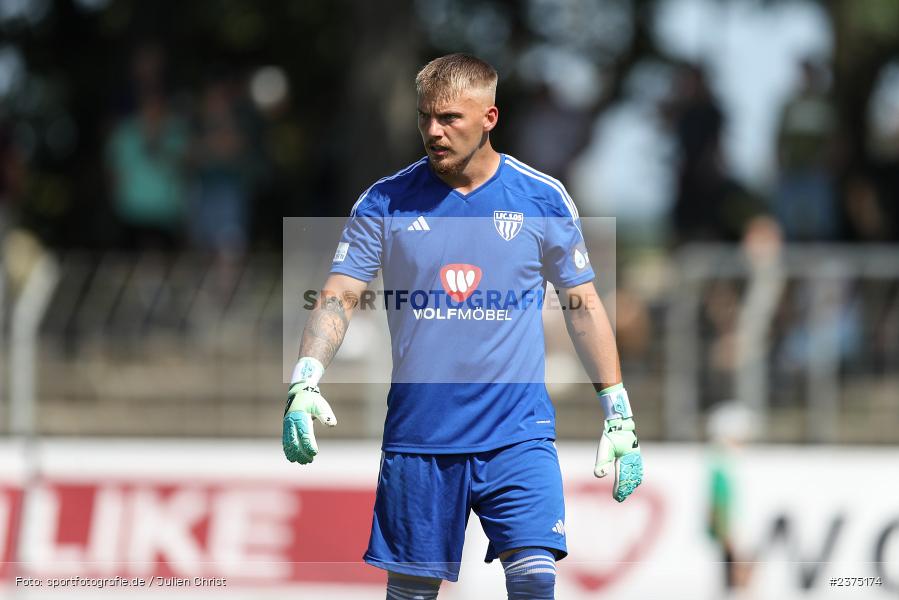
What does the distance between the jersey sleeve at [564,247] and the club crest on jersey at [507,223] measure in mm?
125

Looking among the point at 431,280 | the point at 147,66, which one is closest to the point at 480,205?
the point at 431,280

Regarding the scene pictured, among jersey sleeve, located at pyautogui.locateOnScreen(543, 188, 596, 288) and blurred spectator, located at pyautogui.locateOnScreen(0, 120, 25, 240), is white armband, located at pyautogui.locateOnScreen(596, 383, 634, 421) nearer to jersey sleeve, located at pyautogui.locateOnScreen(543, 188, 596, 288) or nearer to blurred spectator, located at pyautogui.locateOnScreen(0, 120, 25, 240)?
jersey sleeve, located at pyautogui.locateOnScreen(543, 188, 596, 288)

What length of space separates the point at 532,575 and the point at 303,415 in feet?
3.58

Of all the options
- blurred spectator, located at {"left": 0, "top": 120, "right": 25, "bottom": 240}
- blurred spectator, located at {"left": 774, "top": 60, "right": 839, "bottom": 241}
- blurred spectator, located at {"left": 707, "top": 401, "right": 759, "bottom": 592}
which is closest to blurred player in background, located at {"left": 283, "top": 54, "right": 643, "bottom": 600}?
blurred spectator, located at {"left": 707, "top": 401, "right": 759, "bottom": 592}

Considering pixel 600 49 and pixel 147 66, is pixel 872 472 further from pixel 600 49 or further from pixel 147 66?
pixel 600 49

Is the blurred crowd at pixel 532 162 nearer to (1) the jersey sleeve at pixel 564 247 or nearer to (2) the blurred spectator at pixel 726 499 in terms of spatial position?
(2) the blurred spectator at pixel 726 499

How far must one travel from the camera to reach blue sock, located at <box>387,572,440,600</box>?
238 inches

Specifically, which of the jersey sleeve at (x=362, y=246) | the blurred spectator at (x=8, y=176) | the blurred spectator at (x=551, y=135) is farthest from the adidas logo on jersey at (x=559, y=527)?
the blurred spectator at (x=8, y=176)

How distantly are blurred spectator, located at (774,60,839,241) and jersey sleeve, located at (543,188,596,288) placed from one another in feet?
24.3

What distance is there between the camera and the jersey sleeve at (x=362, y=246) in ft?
19.9

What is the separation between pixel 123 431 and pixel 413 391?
23.0ft

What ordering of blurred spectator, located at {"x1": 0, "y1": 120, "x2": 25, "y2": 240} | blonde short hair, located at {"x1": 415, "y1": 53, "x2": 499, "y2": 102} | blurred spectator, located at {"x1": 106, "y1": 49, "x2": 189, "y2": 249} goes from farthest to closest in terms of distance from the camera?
1. blurred spectator, located at {"x1": 0, "y1": 120, "x2": 25, "y2": 240}
2. blurred spectator, located at {"x1": 106, "y1": 49, "x2": 189, "y2": 249}
3. blonde short hair, located at {"x1": 415, "y1": 53, "x2": 499, "y2": 102}

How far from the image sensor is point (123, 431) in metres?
12.5

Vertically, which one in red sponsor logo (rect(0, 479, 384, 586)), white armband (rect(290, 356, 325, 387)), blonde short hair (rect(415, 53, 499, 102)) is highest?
blonde short hair (rect(415, 53, 499, 102))
